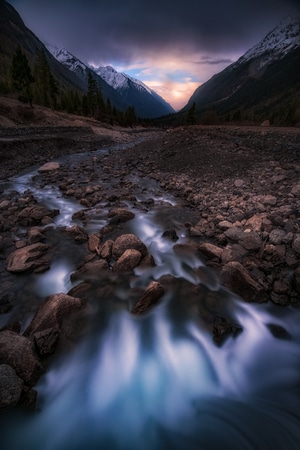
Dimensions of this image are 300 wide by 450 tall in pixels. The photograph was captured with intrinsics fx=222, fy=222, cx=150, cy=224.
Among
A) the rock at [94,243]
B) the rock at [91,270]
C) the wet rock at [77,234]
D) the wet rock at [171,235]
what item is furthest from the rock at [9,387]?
the wet rock at [171,235]

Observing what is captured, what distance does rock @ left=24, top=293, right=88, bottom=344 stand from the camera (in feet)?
13.4

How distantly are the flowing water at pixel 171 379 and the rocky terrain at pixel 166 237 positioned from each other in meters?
0.21

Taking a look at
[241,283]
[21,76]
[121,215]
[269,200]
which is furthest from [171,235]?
[21,76]

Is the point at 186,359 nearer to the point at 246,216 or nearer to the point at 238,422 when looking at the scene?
the point at 238,422

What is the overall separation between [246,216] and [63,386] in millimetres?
6729

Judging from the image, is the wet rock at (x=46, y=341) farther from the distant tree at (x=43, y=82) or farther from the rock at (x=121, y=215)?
the distant tree at (x=43, y=82)

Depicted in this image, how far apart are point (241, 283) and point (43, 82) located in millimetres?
66045

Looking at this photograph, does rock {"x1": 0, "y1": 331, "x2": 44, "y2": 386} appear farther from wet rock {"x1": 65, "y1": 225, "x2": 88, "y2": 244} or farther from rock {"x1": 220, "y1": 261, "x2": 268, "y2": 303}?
rock {"x1": 220, "y1": 261, "x2": 268, "y2": 303}

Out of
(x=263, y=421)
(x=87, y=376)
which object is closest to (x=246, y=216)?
(x=263, y=421)

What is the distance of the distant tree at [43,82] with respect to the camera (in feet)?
167

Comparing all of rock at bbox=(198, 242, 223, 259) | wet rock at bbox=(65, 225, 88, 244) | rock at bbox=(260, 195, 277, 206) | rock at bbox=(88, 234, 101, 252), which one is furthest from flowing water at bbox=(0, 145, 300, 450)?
rock at bbox=(260, 195, 277, 206)

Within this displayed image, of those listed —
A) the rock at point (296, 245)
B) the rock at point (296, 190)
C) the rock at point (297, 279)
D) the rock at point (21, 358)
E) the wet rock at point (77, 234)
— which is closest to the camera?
the rock at point (21, 358)

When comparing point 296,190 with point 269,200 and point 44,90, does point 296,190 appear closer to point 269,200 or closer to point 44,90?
point 269,200

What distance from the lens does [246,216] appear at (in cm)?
748
